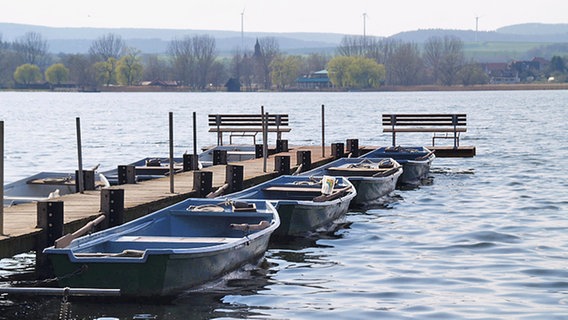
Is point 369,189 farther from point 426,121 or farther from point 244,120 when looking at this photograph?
point 244,120

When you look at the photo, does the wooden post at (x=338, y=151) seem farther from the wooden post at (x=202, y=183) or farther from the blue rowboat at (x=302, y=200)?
the wooden post at (x=202, y=183)

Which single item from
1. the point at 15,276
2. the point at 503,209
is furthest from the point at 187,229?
the point at 503,209

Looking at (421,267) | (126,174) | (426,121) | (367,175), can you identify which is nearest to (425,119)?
(426,121)

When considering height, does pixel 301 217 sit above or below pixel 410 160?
below

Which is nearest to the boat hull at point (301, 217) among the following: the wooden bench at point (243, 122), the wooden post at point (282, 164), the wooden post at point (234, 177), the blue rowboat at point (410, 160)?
the wooden post at point (234, 177)

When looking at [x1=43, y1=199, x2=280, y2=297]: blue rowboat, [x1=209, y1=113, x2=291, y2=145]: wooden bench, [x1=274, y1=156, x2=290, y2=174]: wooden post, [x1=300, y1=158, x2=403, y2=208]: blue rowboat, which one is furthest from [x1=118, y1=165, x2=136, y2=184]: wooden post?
[x1=209, y1=113, x2=291, y2=145]: wooden bench

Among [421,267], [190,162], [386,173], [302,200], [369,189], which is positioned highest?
[190,162]

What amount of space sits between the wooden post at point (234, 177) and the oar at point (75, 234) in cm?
563

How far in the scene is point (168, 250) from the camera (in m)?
14.6

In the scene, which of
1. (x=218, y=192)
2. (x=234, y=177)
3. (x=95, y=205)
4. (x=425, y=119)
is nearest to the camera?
(x=95, y=205)

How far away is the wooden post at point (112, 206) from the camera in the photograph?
1802cm

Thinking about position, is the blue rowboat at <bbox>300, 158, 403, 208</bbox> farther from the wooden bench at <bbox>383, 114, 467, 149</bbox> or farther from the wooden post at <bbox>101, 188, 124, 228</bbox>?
the wooden bench at <bbox>383, 114, 467, 149</bbox>

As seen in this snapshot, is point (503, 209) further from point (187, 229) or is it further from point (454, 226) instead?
point (187, 229)

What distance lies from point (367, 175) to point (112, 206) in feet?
34.1
